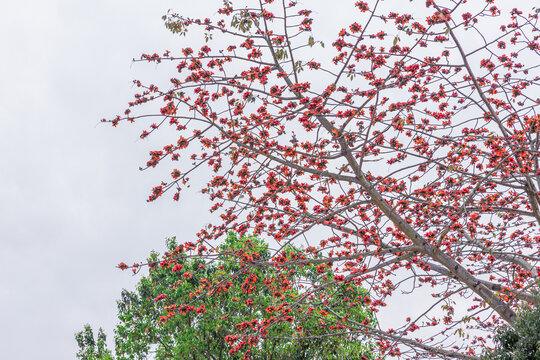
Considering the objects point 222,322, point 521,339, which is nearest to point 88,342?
point 222,322

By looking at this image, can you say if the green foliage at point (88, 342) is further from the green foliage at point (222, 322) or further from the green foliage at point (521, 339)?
the green foliage at point (521, 339)

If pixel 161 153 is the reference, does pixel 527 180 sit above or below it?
below

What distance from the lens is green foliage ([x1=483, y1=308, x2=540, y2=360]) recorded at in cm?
495

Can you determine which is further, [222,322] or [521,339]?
[222,322]

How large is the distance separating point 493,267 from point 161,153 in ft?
16.0

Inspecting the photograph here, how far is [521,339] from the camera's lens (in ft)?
16.6

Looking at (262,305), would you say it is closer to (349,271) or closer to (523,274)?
(349,271)

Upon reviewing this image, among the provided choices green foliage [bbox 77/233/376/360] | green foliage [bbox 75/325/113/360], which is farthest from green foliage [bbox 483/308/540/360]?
green foliage [bbox 75/325/113/360]

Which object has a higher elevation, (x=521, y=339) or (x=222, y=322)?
(x=222, y=322)

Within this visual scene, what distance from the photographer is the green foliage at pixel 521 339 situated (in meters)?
4.95

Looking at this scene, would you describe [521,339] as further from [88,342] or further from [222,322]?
[88,342]

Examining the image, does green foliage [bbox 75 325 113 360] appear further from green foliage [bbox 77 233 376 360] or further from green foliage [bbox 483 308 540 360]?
green foliage [bbox 483 308 540 360]

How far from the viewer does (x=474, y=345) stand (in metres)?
8.43

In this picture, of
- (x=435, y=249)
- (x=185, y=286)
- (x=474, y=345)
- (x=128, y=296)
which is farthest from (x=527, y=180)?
(x=128, y=296)
